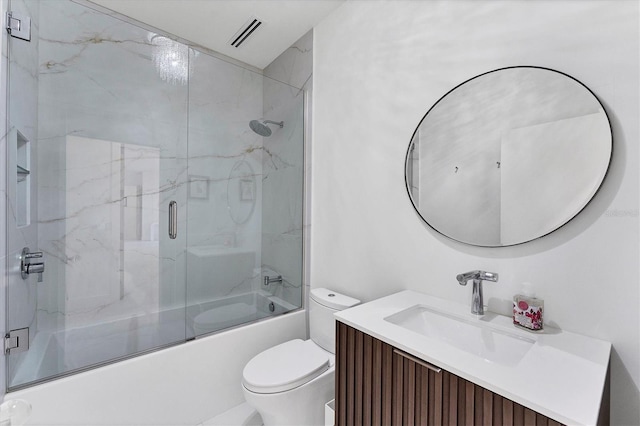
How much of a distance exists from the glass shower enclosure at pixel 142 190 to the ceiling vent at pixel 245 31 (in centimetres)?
27

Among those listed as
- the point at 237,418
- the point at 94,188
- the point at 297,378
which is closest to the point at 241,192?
the point at 94,188

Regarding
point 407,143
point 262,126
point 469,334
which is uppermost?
point 262,126

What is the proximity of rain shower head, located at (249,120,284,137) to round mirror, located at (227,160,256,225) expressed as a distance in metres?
0.27

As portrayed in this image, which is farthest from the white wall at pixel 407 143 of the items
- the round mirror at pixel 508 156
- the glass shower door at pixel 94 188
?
the glass shower door at pixel 94 188

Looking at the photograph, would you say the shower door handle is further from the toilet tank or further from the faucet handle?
the faucet handle

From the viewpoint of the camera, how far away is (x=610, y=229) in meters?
0.95

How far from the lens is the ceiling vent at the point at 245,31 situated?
2.06 m

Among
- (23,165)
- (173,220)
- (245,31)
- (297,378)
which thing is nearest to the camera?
(297,378)

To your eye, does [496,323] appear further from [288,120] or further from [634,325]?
[288,120]

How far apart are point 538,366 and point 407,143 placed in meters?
1.07

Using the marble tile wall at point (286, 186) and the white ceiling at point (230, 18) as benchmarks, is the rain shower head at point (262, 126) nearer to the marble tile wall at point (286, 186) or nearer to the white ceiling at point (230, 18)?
the marble tile wall at point (286, 186)

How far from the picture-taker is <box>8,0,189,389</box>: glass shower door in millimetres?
1519

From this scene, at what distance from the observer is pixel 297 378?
143 cm

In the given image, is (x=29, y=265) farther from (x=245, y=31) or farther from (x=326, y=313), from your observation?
(x=245, y=31)
